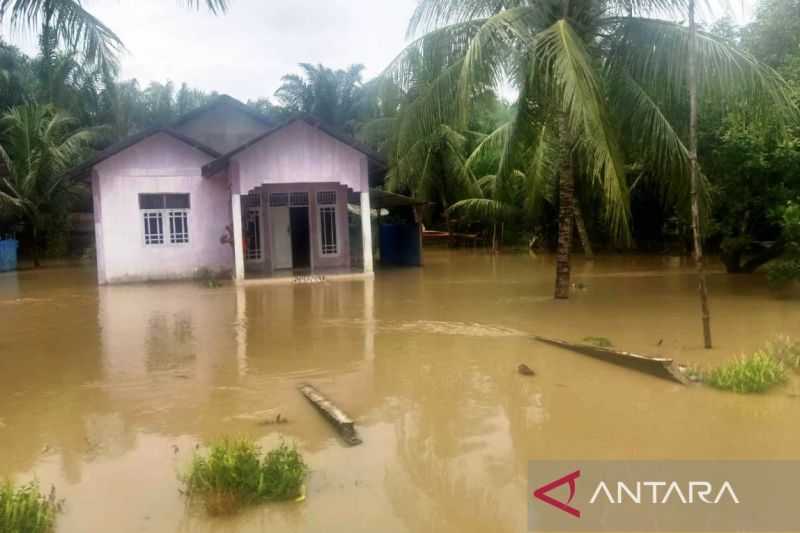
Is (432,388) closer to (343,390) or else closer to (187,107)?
(343,390)

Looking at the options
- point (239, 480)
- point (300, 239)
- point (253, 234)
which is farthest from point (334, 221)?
point (239, 480)

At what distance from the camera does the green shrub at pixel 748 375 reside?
6695 millimetres

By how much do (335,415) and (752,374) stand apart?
13.2ft

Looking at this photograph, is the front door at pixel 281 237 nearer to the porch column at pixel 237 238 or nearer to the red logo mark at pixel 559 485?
the porch column at pixel 237 238

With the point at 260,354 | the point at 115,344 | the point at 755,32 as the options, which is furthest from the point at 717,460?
the point at 755,32

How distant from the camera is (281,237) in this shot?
20328mm

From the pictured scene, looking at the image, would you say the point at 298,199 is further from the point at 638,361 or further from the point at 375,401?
the point at 638,361

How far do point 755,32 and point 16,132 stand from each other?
21.9 m

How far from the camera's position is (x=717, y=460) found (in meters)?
5.09

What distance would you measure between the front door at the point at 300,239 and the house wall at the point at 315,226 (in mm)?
433

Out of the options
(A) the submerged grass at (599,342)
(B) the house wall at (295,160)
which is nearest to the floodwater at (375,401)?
(A) the submerged grass at (599,342)

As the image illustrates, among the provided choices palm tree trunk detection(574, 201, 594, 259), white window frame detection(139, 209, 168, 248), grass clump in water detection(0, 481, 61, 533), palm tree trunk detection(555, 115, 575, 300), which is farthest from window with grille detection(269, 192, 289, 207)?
grass clump in water detection(0, 481, 61, 533)

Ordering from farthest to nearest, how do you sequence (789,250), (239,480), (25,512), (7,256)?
(7,256) → (789,250) → (239,480) → (25,512)

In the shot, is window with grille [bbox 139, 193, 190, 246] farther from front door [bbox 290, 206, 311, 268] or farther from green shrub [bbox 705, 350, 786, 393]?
green shrub [bbox 705, 350, 786, 393]
